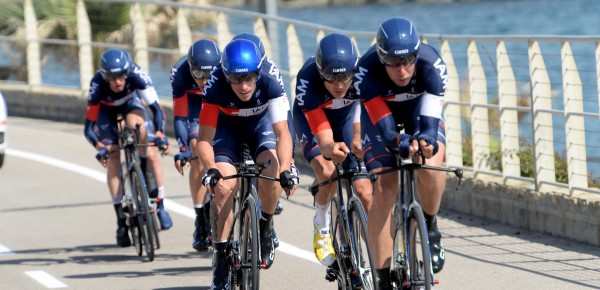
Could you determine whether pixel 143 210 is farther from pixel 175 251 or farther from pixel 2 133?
pixel 2 133

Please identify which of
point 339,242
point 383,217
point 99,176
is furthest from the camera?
point 99,176

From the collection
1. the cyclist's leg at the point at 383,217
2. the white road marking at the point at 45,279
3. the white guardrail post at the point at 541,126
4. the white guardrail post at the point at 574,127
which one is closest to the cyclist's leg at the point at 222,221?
the cyclist's leg at the point at 383,217

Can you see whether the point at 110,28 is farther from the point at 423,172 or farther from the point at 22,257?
the point at 423,172

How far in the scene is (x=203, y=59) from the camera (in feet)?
34.7

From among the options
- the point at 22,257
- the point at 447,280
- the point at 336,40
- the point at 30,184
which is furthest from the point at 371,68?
the point at 30,184

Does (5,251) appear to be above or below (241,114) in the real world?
below

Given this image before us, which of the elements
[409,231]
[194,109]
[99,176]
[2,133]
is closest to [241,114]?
[409,231]

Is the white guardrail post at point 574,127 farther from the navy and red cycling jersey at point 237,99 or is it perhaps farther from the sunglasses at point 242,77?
the sunglasses at point 242,77

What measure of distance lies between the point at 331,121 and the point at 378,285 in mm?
1969

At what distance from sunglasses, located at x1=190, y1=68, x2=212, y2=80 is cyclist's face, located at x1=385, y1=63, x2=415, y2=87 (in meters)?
2.68

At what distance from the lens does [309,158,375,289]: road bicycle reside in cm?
857

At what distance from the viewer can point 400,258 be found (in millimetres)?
8172

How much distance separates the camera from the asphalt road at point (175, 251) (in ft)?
34.0

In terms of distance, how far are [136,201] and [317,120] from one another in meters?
3.14
